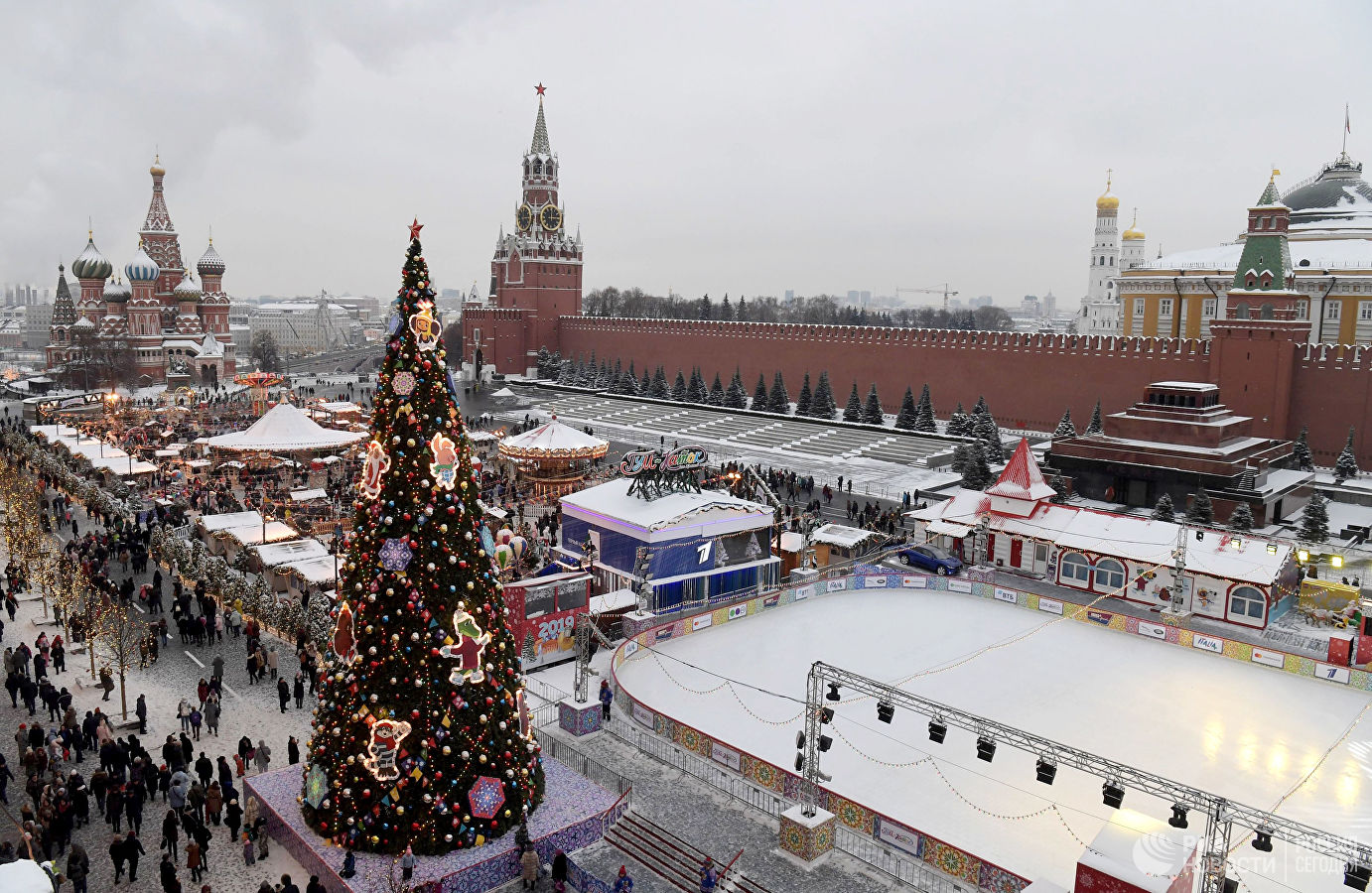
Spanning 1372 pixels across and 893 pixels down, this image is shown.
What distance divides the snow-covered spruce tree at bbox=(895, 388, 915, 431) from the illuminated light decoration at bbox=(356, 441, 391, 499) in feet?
84.7

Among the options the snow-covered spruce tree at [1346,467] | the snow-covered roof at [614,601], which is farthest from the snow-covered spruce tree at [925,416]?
the snow-covered roof at [614,601]

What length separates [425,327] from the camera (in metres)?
7.54

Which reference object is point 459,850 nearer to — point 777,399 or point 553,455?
point 553,455

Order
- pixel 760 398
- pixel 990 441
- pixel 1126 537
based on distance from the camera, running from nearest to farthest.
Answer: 1. pixel 1126 537
2. pixel 990 441
3. pixel 760 398

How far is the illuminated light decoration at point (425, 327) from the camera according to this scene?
751 cm

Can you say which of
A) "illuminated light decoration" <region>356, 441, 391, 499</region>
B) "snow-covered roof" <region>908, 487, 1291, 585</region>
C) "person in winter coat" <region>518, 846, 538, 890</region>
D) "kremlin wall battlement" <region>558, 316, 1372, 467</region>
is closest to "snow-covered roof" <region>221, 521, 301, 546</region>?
"illuminated light decoration" <region>356, 441, 391, 499</region>

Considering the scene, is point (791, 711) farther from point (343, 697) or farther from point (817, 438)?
point (817, 438)

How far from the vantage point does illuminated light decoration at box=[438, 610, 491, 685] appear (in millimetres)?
7551

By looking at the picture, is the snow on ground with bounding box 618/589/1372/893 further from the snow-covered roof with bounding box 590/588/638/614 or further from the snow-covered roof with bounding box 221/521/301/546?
the snow-covered roof with bounding box 221/521/301/546

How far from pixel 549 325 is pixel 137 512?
32.0 meters

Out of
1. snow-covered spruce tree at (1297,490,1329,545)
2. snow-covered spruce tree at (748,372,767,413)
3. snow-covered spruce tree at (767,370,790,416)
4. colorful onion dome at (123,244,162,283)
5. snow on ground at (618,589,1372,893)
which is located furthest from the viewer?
colorful onion dome at (123,244,162,283)

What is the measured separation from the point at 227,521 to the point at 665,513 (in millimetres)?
7704

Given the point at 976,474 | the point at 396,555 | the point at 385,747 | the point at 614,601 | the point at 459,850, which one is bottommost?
the point at 459,850

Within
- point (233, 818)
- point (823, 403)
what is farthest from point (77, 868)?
point (823, 403)
